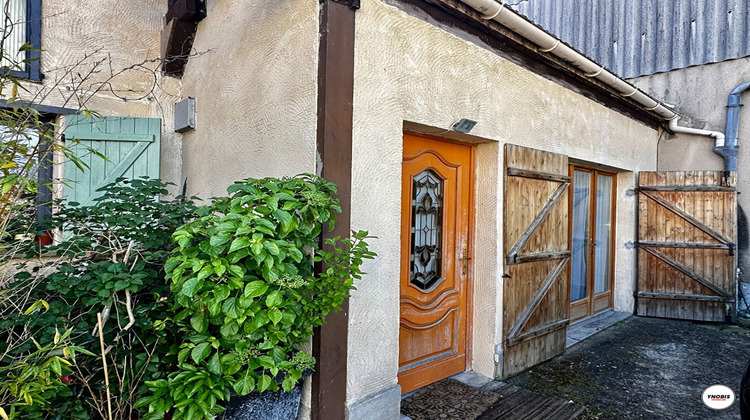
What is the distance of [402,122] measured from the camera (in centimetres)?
284

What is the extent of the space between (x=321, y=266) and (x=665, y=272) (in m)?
5.58

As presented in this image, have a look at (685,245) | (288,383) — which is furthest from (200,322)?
(685,245)

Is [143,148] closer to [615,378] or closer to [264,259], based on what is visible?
[264,259]

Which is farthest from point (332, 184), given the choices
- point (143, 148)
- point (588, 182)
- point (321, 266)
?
point (588, 182)

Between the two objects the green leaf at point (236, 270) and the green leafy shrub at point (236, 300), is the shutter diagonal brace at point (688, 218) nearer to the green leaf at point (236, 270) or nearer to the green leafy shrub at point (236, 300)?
the green leafy shrub at point (236, 300)

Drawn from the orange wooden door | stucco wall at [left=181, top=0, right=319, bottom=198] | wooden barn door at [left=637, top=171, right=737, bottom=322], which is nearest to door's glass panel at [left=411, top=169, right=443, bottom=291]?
the orange wooden door

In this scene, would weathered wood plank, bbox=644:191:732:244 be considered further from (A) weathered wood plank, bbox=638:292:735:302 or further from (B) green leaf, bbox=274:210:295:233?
(B) green leaf, bbox=274:210:295:233

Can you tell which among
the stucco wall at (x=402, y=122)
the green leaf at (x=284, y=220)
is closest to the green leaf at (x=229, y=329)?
the green leaf at (x=284, y=220)

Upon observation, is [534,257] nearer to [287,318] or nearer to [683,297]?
[287,318]

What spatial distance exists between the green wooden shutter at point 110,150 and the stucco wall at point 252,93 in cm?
33

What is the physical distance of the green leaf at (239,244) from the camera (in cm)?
174

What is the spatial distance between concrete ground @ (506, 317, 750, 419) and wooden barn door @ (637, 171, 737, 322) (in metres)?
0.47

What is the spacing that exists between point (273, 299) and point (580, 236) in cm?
487

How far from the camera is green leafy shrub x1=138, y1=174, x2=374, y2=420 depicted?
1773 mm
